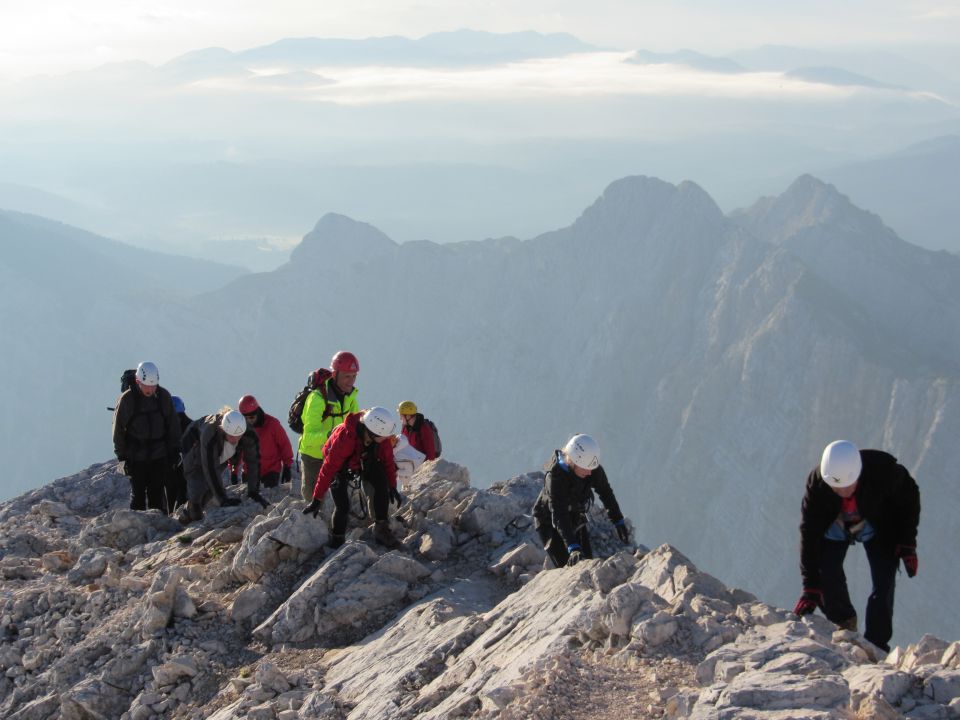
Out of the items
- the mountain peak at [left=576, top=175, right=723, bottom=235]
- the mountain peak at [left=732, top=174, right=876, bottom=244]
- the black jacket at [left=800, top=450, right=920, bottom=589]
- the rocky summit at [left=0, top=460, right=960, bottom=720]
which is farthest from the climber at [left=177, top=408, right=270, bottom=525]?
the mountain peak at [left=732, top=174, right=876, bottom=244]

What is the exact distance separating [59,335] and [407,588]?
14159 cm

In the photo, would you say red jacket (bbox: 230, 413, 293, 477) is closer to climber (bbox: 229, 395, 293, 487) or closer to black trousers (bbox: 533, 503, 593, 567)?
climber (bbox: 229, 395, 293, 487)

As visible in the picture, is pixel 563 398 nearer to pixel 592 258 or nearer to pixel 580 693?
pixel 592 258

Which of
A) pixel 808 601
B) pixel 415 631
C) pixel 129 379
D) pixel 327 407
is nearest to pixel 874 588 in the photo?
pixel 808 601

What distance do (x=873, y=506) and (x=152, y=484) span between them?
514 inches

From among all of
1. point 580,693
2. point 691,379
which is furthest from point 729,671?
point 691,379

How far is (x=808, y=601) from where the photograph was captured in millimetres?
9859

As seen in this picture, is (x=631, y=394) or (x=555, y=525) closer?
(x=555, y=525)

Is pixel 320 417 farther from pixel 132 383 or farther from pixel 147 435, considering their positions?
pixel 147 435

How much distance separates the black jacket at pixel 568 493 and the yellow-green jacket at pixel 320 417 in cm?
385

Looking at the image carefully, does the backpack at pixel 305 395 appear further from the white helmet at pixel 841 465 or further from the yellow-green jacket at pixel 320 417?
the white helmet at pixel 841 465

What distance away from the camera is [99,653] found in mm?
12672

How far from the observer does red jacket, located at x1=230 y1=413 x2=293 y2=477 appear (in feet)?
58.3

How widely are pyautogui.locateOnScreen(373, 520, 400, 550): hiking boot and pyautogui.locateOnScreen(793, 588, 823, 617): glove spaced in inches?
237
